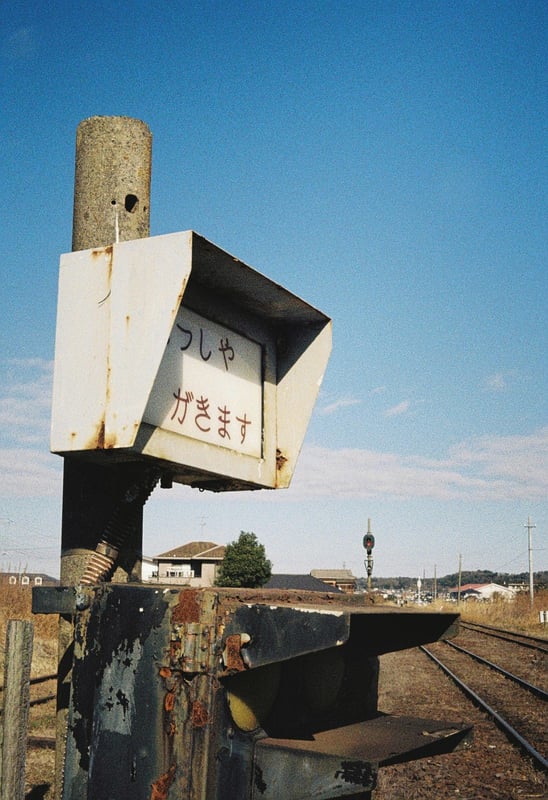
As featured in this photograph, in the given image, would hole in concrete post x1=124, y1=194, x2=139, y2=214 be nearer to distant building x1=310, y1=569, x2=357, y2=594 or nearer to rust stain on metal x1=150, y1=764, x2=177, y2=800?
rust stain on metal x1=150, y1=764, x2=177, y2=800

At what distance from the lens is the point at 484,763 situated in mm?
8430

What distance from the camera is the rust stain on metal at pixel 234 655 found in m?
2.12

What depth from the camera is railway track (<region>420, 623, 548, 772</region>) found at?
10.0 m

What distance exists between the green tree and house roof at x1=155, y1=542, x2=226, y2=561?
22.5 metres

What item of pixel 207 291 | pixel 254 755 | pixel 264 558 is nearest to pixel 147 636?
pixel 254 755

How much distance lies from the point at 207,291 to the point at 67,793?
1813mm

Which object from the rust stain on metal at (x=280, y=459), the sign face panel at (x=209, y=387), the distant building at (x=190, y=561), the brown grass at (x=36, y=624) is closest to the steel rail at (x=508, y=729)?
the rust stain on metal at (x=280, y=459)

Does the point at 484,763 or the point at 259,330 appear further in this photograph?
the point at 484,763

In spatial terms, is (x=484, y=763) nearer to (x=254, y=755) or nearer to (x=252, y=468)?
(x=252, y=468)

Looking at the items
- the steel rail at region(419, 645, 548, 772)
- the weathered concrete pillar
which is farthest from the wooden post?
the steel rail at region(419, 645, 548, 772)

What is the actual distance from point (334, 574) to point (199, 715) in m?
110

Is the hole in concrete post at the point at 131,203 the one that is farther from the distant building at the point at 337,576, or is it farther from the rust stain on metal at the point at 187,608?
the distant building at the point at 337,576

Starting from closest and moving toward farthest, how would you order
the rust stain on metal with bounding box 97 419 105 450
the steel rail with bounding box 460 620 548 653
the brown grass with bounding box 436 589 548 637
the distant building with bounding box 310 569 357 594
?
the rust stain on metal with bounding box 97 419 105 450, the steel rail with bounding box 460 620 548 653, the brown grass with bounding box 436 589 548 637, the distant building with bounding box 310 569 357 594

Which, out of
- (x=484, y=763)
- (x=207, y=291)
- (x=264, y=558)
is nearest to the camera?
(x=207, y=291)
